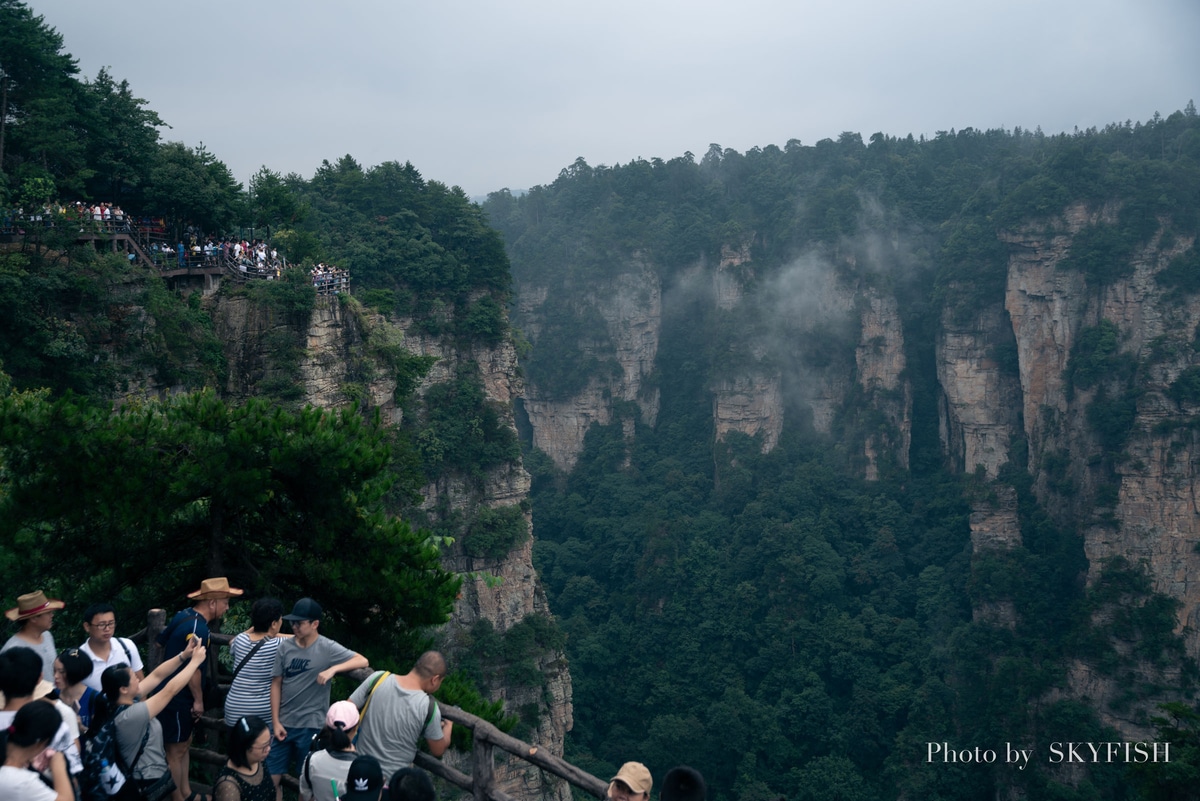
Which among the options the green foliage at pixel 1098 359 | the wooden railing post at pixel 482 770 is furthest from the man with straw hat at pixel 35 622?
the green foliage at pixel 1098 359

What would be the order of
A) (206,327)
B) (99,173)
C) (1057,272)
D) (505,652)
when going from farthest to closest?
(1057,272)
(505,652)
(99,173)
(206,327)

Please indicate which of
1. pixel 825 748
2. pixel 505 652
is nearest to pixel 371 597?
pixel 505 652

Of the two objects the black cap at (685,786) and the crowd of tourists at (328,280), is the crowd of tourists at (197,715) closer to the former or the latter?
the black cap at (685,786)

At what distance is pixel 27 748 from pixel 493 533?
2273 centimetres

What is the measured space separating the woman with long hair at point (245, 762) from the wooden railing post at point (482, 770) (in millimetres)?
1137

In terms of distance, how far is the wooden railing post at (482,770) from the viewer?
505 centimetres

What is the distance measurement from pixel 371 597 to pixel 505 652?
17943 mm

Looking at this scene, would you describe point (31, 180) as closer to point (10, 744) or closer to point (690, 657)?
point (10, 744)

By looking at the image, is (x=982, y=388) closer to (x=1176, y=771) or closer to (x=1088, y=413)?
(x=1088, y=413)

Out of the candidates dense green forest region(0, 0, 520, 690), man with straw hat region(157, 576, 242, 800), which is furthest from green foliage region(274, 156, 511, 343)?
man with straw hat region(157, 576, 242, 800)

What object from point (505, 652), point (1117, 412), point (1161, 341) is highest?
point (1161, 341)

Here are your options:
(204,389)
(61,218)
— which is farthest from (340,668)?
(61,218)


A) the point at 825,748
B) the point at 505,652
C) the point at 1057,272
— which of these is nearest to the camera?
the point at 505,652

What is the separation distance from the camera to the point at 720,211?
2306 inches
